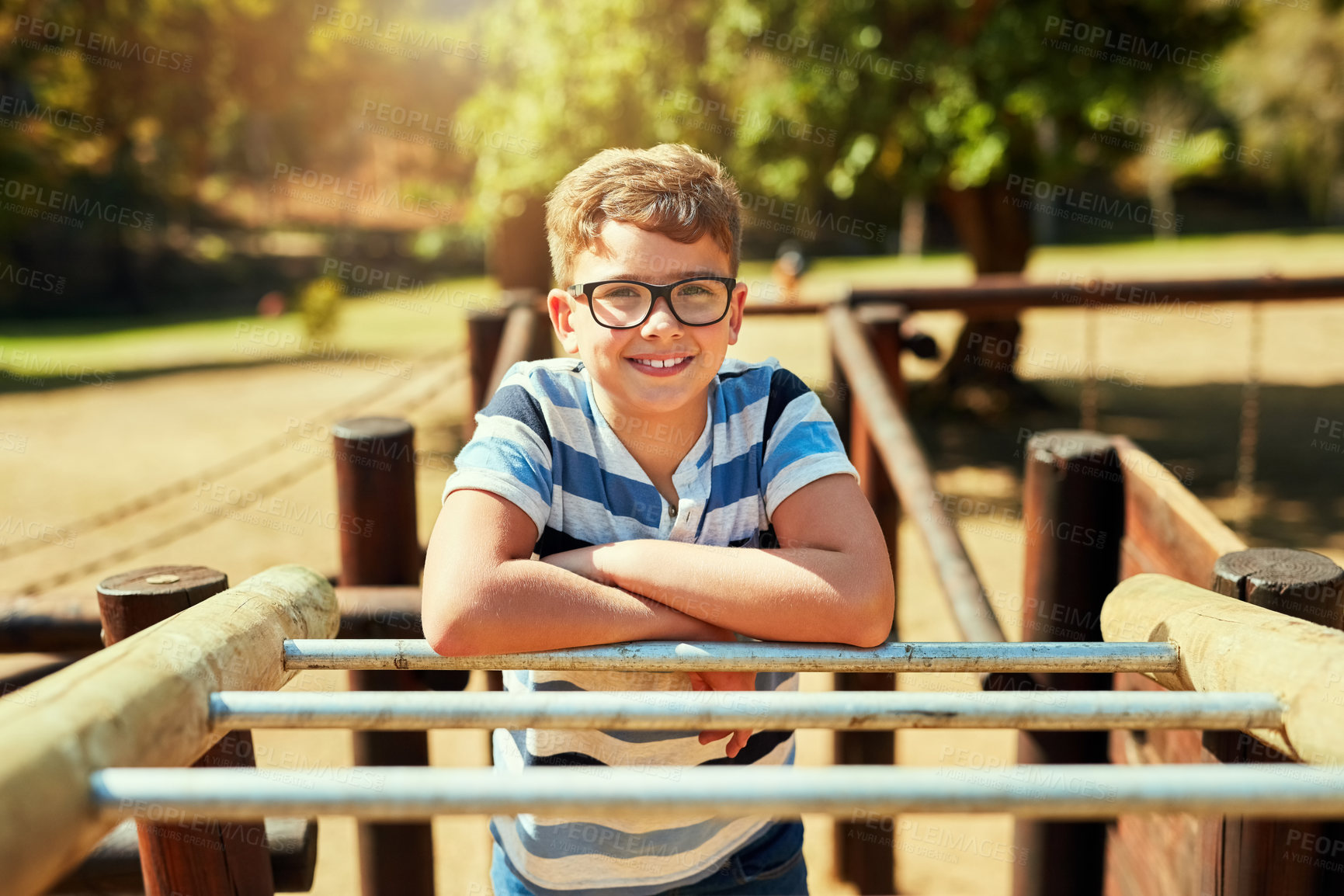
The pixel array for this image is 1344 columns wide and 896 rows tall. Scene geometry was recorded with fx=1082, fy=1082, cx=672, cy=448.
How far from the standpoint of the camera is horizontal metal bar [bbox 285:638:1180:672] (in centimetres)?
93

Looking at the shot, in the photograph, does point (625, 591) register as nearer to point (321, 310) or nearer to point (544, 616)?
point (544, 616)

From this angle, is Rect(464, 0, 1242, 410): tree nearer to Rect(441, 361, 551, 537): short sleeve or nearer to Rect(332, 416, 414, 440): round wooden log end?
Rect(332, 416, 414, 440): round wooden log end

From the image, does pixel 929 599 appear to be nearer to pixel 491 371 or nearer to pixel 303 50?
pixel 491 371

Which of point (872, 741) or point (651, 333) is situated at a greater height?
point (651, 333)

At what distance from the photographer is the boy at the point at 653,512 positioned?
1.08 meters

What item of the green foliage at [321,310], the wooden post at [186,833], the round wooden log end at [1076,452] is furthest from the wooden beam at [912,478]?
the green foliage at [321,310]

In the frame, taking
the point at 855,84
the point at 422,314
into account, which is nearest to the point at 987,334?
the point at 855,84

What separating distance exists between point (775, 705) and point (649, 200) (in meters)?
0.64

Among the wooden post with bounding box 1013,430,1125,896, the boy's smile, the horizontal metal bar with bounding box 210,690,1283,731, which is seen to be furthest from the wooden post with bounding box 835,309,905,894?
the horizontal metal bar with bounding box 210,690,1283,731

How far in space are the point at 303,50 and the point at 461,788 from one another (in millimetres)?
16411

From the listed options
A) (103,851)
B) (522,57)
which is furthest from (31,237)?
(103,851)

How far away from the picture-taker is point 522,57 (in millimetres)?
8266

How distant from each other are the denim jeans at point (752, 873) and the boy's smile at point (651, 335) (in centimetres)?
55

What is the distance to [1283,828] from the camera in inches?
46.4
